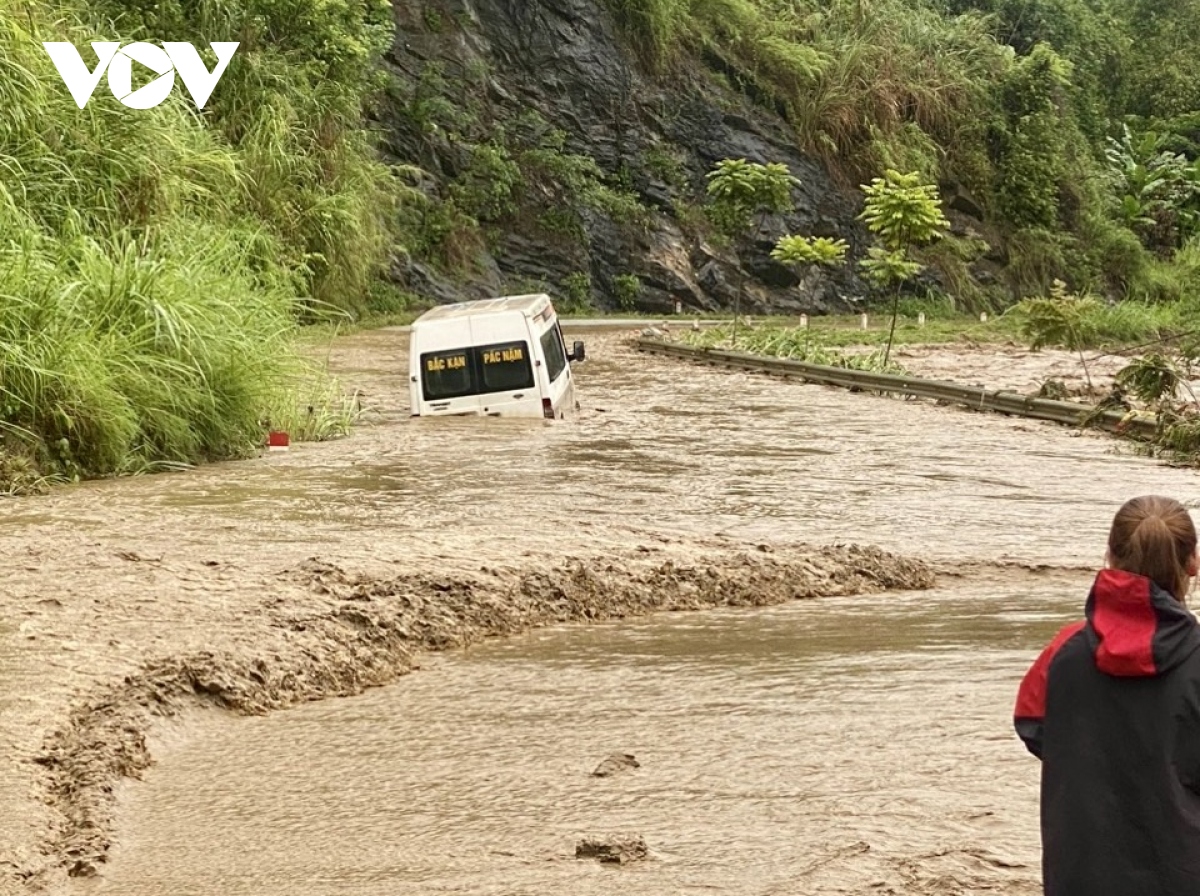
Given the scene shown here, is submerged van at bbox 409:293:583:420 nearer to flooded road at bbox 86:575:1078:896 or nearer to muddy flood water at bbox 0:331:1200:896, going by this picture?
muddy flood water at bbox 0:331:1200:896

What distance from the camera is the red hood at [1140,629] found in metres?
3.34

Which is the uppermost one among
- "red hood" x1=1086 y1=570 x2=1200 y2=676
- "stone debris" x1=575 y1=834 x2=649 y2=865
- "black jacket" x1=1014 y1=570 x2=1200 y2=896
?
"red hood" x1=1086 y1=570 x2=1200 y2=676

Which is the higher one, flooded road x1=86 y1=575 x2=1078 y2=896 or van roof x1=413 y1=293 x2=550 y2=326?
van roof x1=413 y1=293 x2=550 y2=326

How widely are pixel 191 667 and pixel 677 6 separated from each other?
176 ft

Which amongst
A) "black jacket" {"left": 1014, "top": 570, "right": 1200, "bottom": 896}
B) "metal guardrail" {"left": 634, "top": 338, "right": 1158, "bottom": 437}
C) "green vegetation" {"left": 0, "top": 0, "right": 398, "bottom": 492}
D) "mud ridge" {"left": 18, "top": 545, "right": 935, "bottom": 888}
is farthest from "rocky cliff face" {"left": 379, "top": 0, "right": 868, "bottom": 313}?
Answer: "black jacket" {"left": 1014, "top": 570, "right": 1200, "bottom": 896}

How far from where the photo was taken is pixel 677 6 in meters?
58.5

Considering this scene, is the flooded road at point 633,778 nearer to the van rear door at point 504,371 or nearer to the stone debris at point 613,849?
the stone debris at point 613,849

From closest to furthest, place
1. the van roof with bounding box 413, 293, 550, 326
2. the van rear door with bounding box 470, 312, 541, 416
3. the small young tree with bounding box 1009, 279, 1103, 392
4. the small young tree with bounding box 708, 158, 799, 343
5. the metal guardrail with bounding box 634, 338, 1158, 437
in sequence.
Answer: the van rear door with bounding box 470, 312, 541, 416 → the van roof with bounding box 413, 293, 550, 326 → the metal guardrail with bounding box 634, 338, 1158, 437 → the small young tree with bounding box 1009, 279, 1103, 392 → the small young tree with bounding box 708, 158, 799, 343

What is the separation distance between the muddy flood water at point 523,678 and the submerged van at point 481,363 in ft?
11.3

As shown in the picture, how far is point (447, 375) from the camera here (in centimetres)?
1838

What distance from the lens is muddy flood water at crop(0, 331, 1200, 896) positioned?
5.41 meters

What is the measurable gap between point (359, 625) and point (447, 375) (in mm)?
9971

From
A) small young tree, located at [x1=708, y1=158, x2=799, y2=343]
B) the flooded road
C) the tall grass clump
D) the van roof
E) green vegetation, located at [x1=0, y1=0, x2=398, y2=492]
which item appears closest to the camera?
the flooded road

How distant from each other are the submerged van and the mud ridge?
25.5 ft
